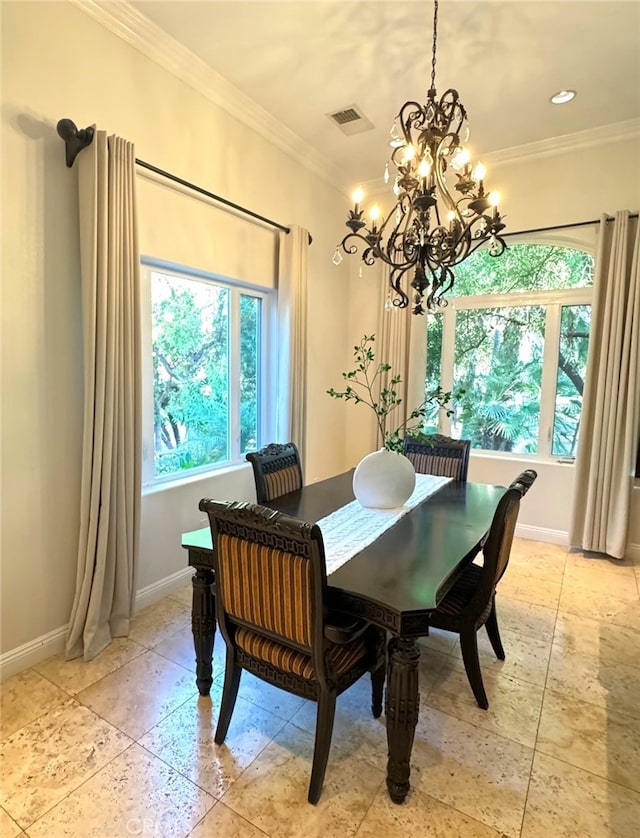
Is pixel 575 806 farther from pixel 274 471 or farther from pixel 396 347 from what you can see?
pixel 396 347

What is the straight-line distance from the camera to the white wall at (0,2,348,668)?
81.7 inches

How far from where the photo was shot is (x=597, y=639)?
2562 millimetres

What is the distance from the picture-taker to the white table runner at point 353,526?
1.78 m

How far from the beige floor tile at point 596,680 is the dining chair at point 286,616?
1123 mm

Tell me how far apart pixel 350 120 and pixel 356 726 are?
383 centimetres

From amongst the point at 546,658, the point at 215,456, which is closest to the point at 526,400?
the point at 546,658

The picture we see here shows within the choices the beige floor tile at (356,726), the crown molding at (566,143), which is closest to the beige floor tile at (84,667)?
the beige floor tile at (356,726)

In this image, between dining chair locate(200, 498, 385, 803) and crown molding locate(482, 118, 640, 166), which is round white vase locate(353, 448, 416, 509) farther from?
crown molding locate(482, 118, 640, 166)

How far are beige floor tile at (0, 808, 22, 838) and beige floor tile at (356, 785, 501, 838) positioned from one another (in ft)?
3.63

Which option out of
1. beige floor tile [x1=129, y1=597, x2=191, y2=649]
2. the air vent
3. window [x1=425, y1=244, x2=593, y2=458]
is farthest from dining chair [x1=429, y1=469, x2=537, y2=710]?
the air vent

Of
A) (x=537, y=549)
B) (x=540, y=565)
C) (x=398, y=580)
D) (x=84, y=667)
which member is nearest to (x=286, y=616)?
(x=398, y=580)

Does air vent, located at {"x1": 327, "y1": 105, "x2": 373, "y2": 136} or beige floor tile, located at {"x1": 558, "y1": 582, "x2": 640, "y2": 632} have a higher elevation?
air vent, located at {"x1": 327, "y1": 105, "x2": 373, "y2": 136}

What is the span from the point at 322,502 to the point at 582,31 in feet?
9.71

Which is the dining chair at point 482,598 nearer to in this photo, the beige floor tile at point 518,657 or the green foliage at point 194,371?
the beige floor tile at point 518,657
